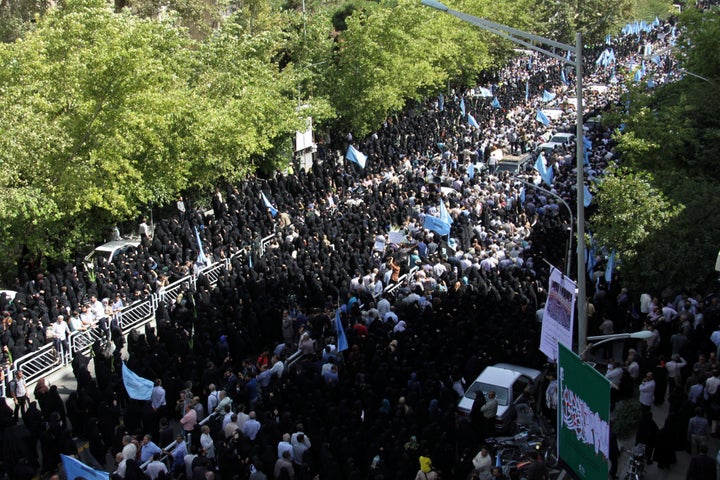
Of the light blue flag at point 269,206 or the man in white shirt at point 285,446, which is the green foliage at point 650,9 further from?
the man in white shirt at point 285,446

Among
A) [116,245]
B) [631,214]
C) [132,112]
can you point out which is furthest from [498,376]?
[132,112]

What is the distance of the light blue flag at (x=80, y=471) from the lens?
36.6 feet

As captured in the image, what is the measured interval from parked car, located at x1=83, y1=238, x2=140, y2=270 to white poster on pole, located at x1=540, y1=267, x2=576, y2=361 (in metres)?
13.9

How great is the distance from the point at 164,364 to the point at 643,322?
922cm

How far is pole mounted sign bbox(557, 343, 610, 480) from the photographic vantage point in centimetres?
929

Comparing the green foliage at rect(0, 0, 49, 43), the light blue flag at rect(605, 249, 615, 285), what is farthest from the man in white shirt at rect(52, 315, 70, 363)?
the green foliage at rect(0, 0, 49, 43)

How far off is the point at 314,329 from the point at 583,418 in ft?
31.4

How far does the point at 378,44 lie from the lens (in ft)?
132

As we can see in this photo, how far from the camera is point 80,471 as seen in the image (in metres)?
11.5

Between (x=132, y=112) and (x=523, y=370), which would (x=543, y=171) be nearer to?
(x=132, y=112)

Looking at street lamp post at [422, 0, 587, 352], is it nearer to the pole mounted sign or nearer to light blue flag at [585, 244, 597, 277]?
the pole mounted sign

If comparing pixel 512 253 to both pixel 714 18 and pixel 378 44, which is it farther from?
pixel 378 44

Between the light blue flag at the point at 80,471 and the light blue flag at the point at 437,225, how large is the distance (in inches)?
511

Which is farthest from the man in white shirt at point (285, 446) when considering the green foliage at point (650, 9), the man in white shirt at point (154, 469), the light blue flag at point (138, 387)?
the green foliage at point (650, 9)
